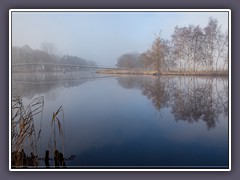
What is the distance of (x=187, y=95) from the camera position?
7.82ft

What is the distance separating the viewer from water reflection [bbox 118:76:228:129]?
2373mm

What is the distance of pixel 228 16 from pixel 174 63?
461mm

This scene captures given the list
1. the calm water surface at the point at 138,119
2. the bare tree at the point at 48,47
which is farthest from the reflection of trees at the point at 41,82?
the bare tree at the point at 48,47

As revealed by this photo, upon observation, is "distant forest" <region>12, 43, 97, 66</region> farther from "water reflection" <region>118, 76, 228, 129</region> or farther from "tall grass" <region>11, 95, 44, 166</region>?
"water reflection" <region>118, 76, 228, 129</region>

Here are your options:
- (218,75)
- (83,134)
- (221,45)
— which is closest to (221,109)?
(218,75)

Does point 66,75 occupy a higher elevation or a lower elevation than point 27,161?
higher

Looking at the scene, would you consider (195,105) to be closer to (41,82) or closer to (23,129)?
(41,82)

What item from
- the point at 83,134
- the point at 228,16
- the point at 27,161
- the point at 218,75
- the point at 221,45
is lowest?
the point at 27,161

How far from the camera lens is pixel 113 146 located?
92.5 inches

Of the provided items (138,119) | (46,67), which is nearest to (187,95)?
(138,119)

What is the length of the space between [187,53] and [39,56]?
98 centimetres

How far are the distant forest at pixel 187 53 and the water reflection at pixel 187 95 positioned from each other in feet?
0.27

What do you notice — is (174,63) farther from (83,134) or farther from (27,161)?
(27,161)

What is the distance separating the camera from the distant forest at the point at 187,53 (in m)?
2.38
